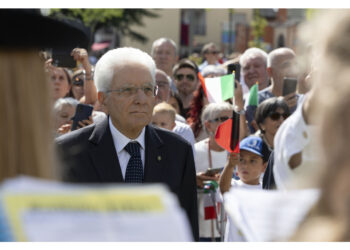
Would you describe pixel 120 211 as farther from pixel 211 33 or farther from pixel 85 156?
pixel 211 33

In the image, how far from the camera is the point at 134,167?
151 inches

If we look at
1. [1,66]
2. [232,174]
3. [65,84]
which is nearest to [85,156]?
[232,174]

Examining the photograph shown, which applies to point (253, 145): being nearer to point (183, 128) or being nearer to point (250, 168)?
point (250, 168)

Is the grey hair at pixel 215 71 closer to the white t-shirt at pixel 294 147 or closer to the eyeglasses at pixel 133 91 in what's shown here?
the eyeglasses at pixel 133 91

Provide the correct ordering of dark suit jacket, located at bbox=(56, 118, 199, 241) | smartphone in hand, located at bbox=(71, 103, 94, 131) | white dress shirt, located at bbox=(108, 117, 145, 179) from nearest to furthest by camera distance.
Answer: dark suit jacket, located at bbox=(56, 118, 199, 241), white dress shirt, located at bbox=(108, 117, 145, 179), smartphone in hand, located at bbox=(71, 103, 94, 131)

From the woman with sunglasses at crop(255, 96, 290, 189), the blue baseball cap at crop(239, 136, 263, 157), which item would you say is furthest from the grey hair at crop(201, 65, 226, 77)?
the blue baseball cap at crop(239, 136, 263, 157)

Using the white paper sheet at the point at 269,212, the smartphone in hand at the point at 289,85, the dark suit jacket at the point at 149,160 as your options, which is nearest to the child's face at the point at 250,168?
the smartphone in hand at the point at 289,85

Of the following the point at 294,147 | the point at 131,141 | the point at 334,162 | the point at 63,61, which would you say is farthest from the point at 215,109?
the point at 334,162

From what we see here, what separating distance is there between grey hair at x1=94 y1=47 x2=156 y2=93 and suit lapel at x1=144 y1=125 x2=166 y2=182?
13.1 inches

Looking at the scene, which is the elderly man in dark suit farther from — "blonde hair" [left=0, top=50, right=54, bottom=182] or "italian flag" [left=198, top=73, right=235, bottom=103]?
"blonde hair" [left=0, top=50, right=54, bottom=182]

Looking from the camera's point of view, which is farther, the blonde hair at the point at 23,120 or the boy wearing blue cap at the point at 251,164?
the boy wearing blue cap at the point at 251,164

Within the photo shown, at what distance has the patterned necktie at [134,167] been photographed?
3.81 metres

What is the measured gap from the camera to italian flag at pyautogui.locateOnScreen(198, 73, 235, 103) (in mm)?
5789

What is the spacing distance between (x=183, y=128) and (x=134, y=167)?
2174mm
